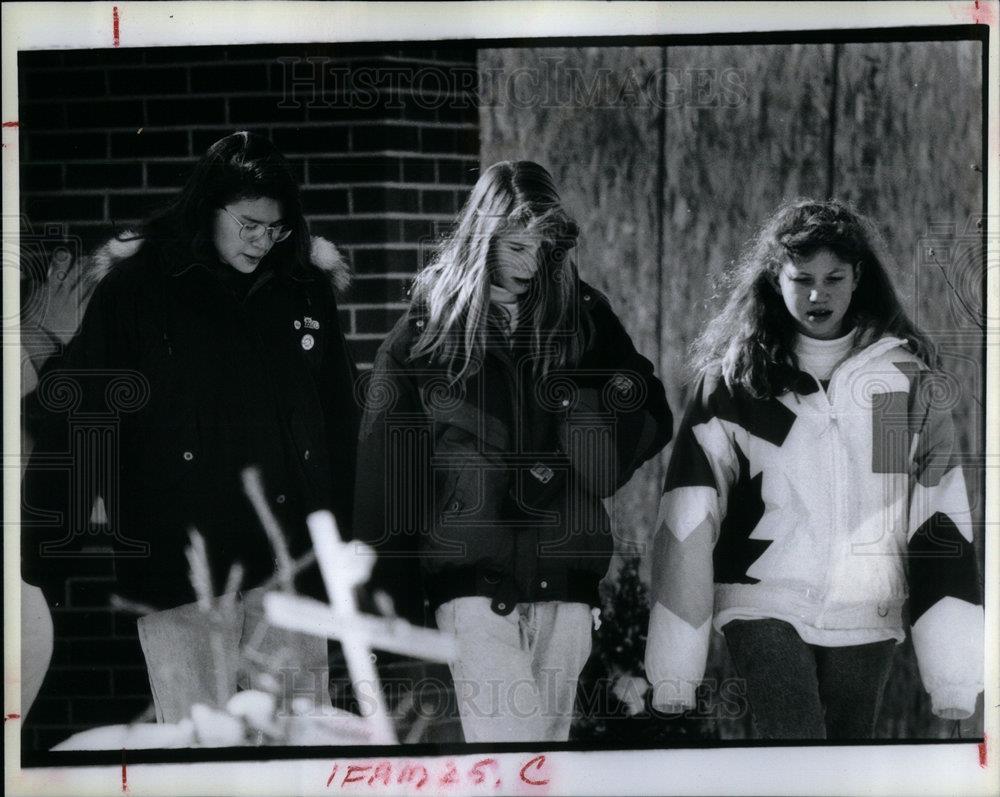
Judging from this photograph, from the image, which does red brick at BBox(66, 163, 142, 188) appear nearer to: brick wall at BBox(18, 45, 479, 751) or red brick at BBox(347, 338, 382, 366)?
brick wall at BBox(18, 45, 479, 751)

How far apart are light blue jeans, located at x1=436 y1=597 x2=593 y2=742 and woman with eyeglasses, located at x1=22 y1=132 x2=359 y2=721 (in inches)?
20.1

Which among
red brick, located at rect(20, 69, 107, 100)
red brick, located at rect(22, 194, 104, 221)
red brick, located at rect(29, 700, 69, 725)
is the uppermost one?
red brick, located at rect(20, 69, 107, 100)

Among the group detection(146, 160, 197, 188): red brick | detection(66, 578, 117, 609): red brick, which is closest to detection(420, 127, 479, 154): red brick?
detection(146, 160, 197, 188): red brick

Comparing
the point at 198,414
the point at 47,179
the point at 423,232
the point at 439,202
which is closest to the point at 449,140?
the point at 439,202

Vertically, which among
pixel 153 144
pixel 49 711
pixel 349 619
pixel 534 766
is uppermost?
pixel 153 144

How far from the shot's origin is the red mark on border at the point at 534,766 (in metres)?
4.47

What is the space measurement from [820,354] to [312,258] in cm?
182

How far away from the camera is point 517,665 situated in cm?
443

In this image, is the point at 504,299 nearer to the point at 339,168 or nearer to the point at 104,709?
the point at 339,168

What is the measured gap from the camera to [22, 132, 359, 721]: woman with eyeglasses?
174 inches

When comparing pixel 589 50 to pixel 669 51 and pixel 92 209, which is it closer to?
pixel 669 51

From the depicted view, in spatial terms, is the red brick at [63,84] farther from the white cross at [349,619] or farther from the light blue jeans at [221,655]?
the light blue jeans at [221,655]

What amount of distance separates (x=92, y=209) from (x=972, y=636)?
348 cm

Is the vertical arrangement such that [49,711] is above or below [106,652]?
below
